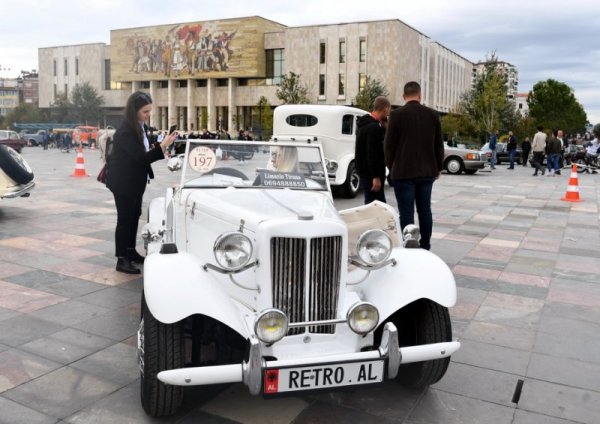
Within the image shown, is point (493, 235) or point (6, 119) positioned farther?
point (6, 119)

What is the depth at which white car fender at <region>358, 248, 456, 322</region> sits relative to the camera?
3393mm

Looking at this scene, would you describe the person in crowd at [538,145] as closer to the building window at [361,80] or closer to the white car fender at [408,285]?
the white car fender at [408,285]

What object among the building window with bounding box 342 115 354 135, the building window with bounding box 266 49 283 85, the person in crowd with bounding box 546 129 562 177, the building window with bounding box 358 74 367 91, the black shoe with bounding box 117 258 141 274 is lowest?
the black shoe with bounding box 117 258 141 274

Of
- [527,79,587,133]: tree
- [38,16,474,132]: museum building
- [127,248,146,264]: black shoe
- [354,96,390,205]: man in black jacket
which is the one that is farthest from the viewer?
[527,79,587,133]: tree

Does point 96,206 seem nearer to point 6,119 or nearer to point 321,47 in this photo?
point 321,47

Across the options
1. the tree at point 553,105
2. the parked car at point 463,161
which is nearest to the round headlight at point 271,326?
the parked car at point 463,161

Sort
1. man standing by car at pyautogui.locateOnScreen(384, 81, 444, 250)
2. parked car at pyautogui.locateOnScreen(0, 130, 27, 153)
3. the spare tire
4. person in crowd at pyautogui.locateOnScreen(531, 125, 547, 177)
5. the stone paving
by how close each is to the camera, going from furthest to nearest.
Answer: parked car at pyautogui.locateOnScreen(0, 130, 27, 153), person in crowd at pyautogui.locateOnScreen(531, 125, 547, 177), the spare tire, man standing by car at pyautogui.locateOnScreen(384, 81, 444, 250), the stone paving

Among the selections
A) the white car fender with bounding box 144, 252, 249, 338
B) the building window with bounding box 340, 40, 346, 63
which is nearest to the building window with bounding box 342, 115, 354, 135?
the white car fender with bounding box 144, 252, 249, 338

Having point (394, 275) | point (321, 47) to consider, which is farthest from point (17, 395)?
point (321, 47)

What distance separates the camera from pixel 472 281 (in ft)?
20.4

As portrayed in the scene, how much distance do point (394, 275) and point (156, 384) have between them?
153 cm

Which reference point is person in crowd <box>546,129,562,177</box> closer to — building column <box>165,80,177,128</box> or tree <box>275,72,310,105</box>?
tree <box>275,72,310,105</box>

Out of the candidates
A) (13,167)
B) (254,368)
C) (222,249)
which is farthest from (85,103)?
(254,368)

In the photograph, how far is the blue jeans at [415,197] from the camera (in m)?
6.08
